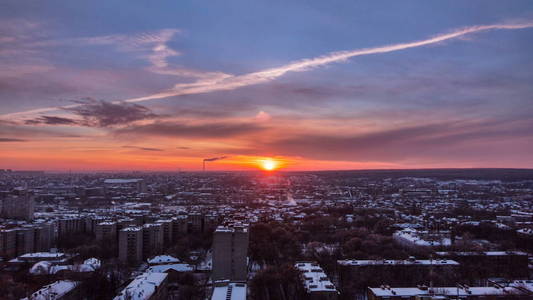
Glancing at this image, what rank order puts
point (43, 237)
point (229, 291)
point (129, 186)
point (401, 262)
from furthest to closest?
point (129, 186)
point (43, 237)
point (401, 262)
point (229, 291)

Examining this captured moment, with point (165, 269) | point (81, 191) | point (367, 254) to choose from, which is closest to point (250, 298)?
point (165, 269)

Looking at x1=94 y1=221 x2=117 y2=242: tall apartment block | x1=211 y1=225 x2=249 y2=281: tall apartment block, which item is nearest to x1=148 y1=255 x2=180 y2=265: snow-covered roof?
x1=211 y1=225 x2=249 y2=281: tall apartment block

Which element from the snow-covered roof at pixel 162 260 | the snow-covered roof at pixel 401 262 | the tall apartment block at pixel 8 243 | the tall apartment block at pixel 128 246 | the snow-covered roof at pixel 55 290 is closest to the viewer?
the snow-covered roof at pixel 55 290

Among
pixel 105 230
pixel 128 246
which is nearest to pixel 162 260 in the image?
pixel 128 246

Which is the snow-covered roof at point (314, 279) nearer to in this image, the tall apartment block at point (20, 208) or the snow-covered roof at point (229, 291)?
the snow-covered roof at point (229, 291)

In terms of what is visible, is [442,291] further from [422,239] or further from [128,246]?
[128,246]

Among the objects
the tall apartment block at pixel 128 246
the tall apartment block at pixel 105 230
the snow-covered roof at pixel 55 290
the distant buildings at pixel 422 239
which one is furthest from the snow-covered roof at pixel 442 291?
the tall apartment block at pixel 105 230

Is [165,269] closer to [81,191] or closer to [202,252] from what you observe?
[202,252]

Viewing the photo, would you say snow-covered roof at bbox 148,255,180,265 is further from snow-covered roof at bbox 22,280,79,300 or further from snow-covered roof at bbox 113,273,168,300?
snow-covered roof at bbox 22,280,79,300

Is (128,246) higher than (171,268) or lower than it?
A: higher
